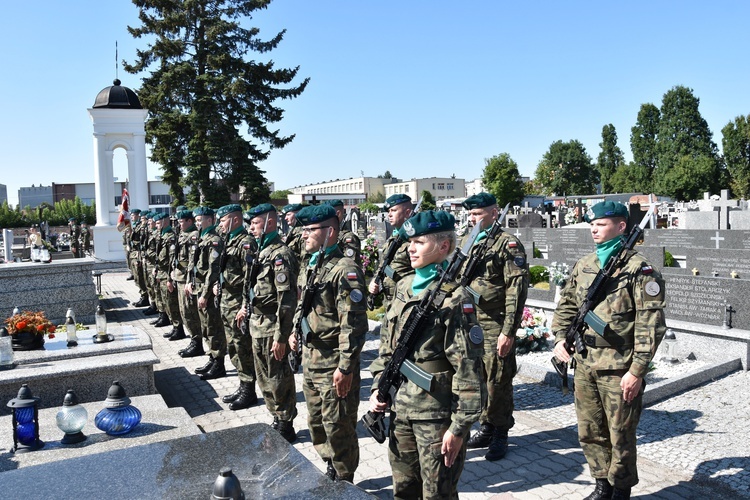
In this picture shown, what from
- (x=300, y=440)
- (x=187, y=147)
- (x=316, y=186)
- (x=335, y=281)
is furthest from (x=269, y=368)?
(x=316, y=186)

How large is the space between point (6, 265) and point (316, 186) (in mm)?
129533

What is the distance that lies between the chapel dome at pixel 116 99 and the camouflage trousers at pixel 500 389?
797 inches

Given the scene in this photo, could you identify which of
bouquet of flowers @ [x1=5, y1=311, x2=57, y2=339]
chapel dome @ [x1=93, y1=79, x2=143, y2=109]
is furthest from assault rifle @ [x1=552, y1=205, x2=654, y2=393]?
chapel dome @ [x1=93, y1=79, x2=143, y2=109]

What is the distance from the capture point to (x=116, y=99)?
21438 mm

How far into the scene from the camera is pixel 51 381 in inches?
226

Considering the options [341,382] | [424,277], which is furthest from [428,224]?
[341,382]

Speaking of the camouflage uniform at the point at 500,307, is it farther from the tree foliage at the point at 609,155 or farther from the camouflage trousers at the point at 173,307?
the tree foliage at the point at 609,155

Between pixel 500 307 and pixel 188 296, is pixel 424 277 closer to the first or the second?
pixel 500 307

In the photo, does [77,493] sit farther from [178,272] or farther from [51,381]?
[178,272]

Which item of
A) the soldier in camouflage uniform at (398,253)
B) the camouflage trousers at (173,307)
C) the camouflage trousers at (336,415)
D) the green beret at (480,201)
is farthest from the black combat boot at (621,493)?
the camouflage trousers at (173,307)

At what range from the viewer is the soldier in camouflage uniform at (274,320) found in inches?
209

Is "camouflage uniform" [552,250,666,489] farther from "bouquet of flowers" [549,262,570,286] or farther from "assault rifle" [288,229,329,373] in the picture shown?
"bouquet of flowers" [549,262,570,286]

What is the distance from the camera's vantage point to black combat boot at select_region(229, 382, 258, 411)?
257 inches

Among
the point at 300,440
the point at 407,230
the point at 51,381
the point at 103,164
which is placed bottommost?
the point at 300,440
